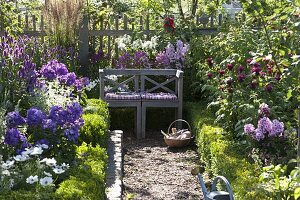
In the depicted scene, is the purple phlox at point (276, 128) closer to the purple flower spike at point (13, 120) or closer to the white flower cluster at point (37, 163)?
the white flower cluster at point (37, 163)

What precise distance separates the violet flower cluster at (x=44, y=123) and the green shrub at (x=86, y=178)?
0.92 feet

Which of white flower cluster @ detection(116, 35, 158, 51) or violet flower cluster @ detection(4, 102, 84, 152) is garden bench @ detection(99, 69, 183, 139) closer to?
white flower cluster @ detection(116, 35, 158, 51)

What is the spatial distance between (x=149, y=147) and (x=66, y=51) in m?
2.24

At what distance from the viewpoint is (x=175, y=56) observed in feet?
28.1

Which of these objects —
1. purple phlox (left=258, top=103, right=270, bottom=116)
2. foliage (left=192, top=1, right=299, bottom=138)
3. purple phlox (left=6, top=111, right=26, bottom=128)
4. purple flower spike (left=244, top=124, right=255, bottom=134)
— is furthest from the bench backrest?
purple phlox (left=6, top=111, right=26, bottom=128)

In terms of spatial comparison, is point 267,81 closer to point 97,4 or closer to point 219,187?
point 219,187

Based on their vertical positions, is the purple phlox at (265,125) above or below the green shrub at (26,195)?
above

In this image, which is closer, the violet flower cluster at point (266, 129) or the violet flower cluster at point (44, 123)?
the violet flower cluster at point (44, 123)

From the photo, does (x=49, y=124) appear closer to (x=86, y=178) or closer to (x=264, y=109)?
(x=86, y=178)

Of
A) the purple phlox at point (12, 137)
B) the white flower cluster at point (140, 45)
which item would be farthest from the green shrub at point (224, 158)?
the white flower cluster at point (140, 45)

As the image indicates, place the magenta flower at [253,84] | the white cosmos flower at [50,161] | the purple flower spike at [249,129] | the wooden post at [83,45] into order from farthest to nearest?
the wooden post at [83,45]
the magenta flower at [253,84]
the purple flower spike at [249,129]
the white cosmos flower at [50,161]

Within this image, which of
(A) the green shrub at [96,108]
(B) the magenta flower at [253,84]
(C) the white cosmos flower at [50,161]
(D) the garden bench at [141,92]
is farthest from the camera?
(D) the garden bench at [141,92]

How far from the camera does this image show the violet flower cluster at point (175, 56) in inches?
337

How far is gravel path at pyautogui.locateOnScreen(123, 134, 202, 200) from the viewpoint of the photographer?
226 inches
